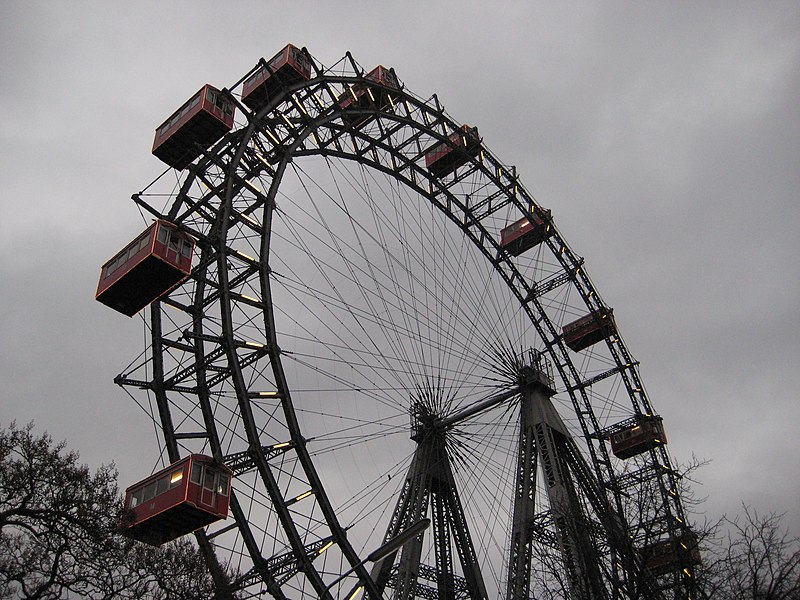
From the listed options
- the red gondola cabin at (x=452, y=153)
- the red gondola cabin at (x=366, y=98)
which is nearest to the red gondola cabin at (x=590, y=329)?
the red gondola cabin at (x=452, y=153)

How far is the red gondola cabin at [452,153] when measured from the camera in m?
38.1

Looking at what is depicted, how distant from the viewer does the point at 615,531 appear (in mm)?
23375

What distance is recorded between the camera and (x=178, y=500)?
21.4 meters

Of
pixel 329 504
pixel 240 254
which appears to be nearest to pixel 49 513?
pixel 329 504

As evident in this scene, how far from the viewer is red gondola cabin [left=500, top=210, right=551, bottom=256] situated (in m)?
41.8

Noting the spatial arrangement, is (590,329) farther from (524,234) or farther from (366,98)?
(366,98)

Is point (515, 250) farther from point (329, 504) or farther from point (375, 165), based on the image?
point (329, 504)

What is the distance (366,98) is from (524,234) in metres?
12.5

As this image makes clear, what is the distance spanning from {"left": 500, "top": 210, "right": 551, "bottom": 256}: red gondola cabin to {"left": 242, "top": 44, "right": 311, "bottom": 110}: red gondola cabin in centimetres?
1533

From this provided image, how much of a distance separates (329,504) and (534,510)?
9.67 m

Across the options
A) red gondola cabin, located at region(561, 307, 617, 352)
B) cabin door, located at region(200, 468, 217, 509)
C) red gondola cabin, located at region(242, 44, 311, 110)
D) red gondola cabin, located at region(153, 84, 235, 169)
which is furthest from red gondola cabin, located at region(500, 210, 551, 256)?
cabin door, located at region(200, 468, 217, 509)

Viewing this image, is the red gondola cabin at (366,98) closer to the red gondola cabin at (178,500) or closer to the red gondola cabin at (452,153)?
the red gondola cabin at (452,153)

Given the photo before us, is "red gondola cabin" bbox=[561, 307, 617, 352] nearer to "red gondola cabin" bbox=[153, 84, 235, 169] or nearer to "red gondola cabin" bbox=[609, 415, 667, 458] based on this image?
"red gondola cabin" bbox=[609, 415, 667, 458]

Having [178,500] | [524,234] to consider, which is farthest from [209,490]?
[524,234]
